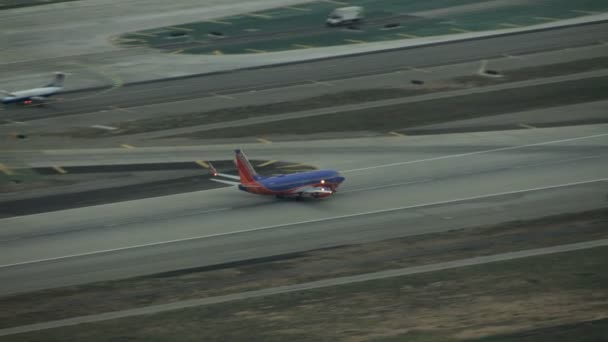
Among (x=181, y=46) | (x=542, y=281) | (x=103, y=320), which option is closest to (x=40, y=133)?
(x=181, y=46)

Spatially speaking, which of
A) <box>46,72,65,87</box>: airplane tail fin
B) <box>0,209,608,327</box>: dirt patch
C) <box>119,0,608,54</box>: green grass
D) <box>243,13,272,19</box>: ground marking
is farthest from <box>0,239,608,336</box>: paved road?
<box>243,13,272,19</box>: ground marking

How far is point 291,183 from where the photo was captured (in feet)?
239

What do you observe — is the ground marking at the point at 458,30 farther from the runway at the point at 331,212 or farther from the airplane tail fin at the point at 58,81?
the airplane tail fin at the point at 58,81

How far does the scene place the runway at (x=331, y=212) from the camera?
213ft

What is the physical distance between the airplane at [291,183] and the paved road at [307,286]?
14025 millimetres

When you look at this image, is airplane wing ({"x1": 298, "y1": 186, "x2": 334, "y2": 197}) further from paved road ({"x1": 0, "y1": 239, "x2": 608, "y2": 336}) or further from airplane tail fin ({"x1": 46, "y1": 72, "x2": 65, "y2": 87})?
airplane tail fin ({"x1": 46, "y1": 72, "x2": 65, "y2": 87})

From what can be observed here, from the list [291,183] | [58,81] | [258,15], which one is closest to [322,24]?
[258,15]

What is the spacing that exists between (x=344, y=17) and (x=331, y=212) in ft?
213

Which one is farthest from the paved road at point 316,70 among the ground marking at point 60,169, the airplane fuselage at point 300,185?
the airplane fuselage at point 300,185

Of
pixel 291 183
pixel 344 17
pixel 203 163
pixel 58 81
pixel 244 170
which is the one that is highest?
pixel 344 17

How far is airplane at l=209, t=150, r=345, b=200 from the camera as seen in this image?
2872 inches

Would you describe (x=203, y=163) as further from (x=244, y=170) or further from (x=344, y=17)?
(x=344, y=17)

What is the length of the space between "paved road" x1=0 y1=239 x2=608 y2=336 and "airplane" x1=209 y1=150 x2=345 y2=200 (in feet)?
46.0

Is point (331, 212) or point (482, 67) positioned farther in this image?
point (482, 67)
